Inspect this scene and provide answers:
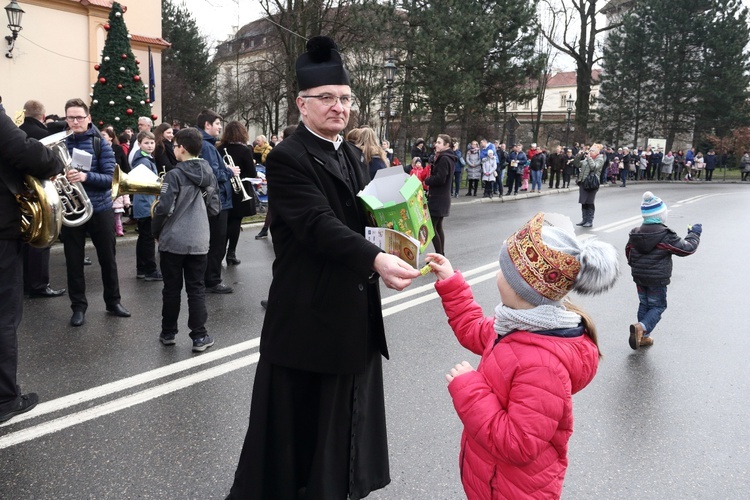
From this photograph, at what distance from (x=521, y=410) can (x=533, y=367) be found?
15cm

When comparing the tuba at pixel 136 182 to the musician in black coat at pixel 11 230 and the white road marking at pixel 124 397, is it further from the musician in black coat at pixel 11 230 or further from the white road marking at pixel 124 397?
the musician in black coat at pixel 11 230

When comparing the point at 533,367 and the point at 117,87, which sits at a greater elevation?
the point at 117,87

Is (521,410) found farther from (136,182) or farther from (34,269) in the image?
(34,269)

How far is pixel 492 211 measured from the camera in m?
17.2

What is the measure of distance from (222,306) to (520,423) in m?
5.21

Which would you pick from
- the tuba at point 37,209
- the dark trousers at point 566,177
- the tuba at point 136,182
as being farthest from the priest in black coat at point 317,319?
the dark trousers at point 566,177

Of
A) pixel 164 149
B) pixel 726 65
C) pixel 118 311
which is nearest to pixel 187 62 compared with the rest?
pixel 726 65

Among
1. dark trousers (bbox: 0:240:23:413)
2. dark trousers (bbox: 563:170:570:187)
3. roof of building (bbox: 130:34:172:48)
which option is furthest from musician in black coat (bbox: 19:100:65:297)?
dark trousers (bbox: 563:170:570:187)

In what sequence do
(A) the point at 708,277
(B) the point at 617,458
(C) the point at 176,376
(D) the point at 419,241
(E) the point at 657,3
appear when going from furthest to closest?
(E) the point at 657,3, (A) the point at 708,277, (C) the point at 176,376, (B) the point at 617,458, (D) the point at 419,241

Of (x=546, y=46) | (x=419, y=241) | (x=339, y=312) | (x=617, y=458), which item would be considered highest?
(x=546, y=46)

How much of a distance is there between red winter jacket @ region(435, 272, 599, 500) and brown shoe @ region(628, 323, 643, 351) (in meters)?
3.70

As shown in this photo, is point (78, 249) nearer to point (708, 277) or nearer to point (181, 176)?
point (181, 176)

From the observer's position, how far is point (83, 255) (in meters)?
5.98

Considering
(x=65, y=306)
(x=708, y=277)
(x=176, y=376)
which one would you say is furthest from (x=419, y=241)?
(x=708, y=277)
